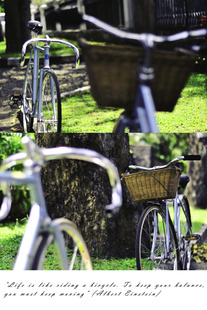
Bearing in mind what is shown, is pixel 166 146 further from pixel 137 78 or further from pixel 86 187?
pixel 137 78

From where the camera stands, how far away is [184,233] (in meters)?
3.19

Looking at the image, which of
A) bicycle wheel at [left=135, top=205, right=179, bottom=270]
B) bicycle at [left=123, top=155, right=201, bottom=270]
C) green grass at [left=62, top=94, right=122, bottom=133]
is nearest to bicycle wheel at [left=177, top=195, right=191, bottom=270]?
bicycle at [left=123, top=155, right=201, bottom=270]

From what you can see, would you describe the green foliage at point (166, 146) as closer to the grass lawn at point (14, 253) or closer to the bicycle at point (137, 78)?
the grass lawn at point (14, 253)

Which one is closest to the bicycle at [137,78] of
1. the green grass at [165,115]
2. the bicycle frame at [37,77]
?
the green grass at [165,115]

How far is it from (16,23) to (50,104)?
0.47m

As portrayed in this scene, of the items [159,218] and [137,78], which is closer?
[137,78]

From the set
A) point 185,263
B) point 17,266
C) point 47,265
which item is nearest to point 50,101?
point 47,265

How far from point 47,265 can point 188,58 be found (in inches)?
42.8

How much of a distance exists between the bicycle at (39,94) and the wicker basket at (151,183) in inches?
23.3

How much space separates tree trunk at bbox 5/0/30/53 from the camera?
2.90 metres

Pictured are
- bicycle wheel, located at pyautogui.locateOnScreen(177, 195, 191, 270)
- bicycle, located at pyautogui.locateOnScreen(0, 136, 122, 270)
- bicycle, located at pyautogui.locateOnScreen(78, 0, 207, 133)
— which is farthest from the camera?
bicycle wheel, located at pyautogui.locateOnScreen(177, 195, 191, 270)

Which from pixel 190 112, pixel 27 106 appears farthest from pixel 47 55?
pixel 190 112

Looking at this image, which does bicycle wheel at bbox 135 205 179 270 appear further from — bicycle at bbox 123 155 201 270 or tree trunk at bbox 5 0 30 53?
tree trunk at bbox 5 0 30 53
